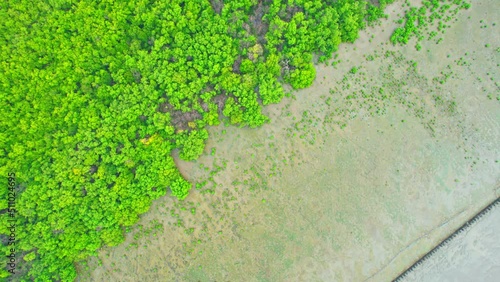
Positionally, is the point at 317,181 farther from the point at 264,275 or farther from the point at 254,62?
the point at 254,62

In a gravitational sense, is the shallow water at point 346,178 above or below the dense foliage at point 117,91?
below

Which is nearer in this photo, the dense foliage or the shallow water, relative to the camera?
the dense foliage

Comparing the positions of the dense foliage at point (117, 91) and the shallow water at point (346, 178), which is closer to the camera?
the dense foliage at point (117, 91)

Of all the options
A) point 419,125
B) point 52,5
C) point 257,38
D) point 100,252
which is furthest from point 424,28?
point 100,252

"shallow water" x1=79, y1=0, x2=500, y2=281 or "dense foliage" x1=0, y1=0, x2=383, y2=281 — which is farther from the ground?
"dense foliage" x1=0, y1=0, x2=383, y2=281
